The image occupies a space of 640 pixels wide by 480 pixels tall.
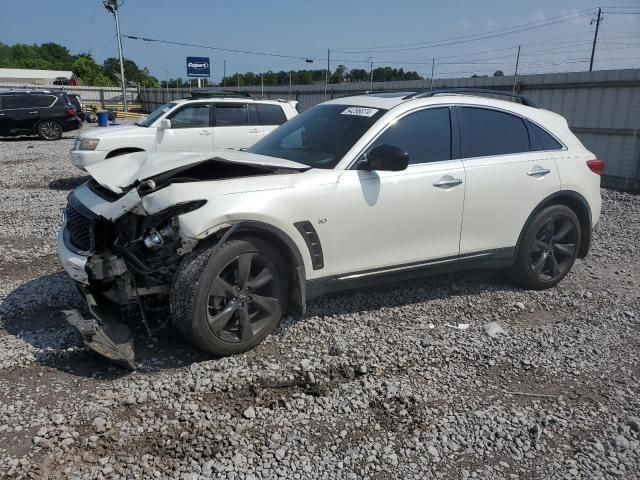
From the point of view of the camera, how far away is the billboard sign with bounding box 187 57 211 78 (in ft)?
107

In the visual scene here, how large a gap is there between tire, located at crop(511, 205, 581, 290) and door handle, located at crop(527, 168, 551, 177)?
34 cm

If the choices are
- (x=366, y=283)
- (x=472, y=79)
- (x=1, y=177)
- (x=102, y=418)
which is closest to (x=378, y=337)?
(x=366, y=283)

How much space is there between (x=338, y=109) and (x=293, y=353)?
7.39ft

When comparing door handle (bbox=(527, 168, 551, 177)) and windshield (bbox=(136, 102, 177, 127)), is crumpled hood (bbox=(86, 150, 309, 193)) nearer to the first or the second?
door handle (bbox=(527, 168, 551, 177))

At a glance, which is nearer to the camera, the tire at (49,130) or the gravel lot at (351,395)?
the gravel lot at (351,395)

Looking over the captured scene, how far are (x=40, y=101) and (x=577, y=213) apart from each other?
20.4 meters

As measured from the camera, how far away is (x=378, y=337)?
4.13 meters

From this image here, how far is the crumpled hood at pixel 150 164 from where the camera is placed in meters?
3.70

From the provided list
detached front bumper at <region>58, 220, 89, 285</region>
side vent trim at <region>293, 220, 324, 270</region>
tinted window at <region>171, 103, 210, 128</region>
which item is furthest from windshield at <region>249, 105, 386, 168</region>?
tinted window at <region>171, 103, 210, 128</region>

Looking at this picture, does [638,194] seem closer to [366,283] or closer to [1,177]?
[366,283]

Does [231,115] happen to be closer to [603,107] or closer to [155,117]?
[155,117]

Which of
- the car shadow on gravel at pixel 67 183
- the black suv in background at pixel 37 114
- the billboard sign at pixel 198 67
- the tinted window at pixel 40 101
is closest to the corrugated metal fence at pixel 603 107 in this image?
the car shadow on gravel at pixel 67 183

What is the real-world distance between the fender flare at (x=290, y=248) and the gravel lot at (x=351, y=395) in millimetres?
351

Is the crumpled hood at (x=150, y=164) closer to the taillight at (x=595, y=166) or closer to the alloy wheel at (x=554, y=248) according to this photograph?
the alloy wheel at (x=554, y=248)
